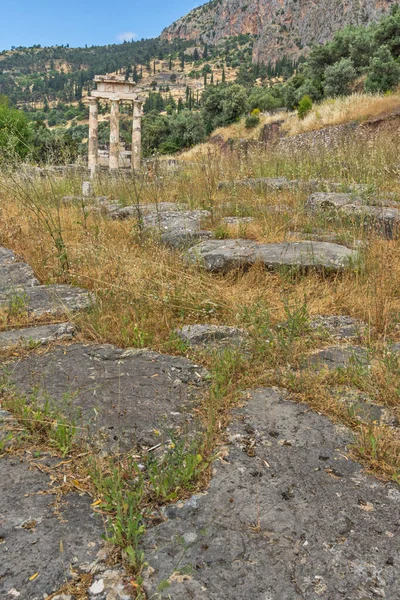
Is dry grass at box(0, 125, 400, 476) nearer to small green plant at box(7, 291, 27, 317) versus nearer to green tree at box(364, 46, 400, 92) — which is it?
small green plant at box(7, 291, 27, 317)

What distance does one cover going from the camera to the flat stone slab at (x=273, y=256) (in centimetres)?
387

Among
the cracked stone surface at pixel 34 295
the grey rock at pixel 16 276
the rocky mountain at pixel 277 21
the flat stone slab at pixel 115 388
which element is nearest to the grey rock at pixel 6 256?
the grey rock at pixel 16 276

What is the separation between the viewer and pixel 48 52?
6821 inches

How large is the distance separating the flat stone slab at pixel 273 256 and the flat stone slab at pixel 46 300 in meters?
1.09

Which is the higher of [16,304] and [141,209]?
[141,209]

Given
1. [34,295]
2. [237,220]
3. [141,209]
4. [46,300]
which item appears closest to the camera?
[46,300]

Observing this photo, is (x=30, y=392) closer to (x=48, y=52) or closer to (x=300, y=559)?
(x=300, y=559)

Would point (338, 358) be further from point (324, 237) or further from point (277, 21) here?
point (277, 21)

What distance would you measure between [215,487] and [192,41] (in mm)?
184138

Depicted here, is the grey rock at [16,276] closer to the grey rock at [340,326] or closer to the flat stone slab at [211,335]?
the flat stone slab at [211,335]

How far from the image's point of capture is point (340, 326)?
3117 mm

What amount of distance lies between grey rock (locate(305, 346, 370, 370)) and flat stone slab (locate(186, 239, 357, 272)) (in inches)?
48.4

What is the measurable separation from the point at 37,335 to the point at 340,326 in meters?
2.03

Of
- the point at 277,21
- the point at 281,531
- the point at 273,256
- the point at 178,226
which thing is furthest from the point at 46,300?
the point at 277,21
